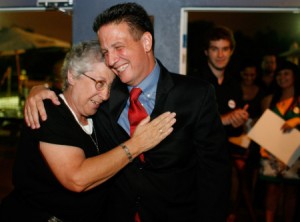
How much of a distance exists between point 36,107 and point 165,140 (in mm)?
775

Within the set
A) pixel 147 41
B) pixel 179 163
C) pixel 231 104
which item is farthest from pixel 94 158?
pixel 231 104

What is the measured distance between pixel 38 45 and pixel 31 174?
8.95 m

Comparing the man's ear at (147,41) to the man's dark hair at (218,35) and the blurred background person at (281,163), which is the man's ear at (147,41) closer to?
the man's dark hair at (218,35)

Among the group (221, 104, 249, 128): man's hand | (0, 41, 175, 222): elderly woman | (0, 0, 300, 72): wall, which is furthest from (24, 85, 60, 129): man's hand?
(221, 104, 249, 128): man's hand

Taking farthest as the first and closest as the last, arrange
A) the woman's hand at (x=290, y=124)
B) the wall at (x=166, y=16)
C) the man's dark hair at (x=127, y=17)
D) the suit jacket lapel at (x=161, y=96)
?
the woman's hand at (x=290, y=124)
the wall at (x=166, y=16)
the suit jacket lapel at (x=161, y=96)
the man's dark hair at (x=127, y=17)

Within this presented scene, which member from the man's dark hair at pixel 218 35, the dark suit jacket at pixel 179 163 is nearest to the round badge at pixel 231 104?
the man's dark hair at pixel 218 35

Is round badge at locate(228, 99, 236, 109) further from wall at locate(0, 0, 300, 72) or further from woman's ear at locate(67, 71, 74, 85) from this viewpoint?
woman's ear at locate(67, 71, 74, 85)

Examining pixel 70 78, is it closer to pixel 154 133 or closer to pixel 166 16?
pixel 154 133

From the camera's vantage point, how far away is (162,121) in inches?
80.6

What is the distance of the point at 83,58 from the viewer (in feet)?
6.88

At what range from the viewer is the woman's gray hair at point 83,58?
2086 mm

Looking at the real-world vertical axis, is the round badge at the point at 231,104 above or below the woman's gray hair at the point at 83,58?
below

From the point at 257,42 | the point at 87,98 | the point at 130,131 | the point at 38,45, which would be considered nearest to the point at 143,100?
the point at 130,131

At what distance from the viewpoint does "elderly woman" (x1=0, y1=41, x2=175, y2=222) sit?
1.92m
